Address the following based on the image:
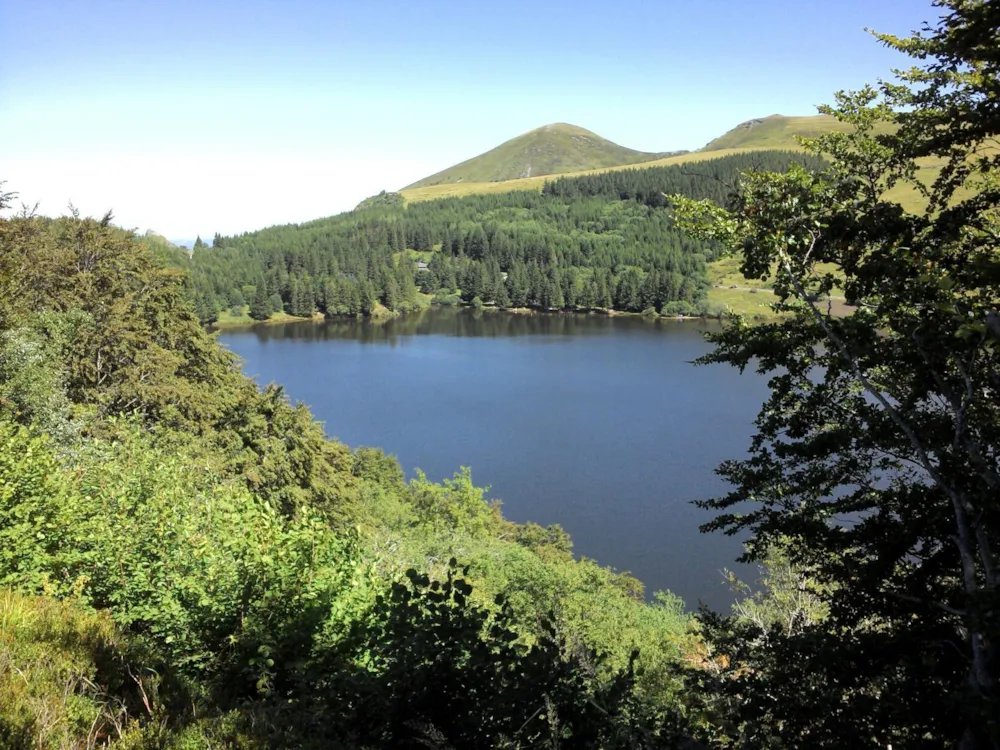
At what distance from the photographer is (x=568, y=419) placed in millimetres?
52469

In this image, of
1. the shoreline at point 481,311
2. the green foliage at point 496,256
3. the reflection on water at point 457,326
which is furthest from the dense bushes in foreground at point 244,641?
the shoreline at point 481,311

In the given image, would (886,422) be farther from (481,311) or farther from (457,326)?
(481,311)

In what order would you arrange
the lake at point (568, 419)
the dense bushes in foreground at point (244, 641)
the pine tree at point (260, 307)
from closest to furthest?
the dense bushes in foreground at point (244, 641), the lake at point (568, 419), the pine tree at point (260, 307)

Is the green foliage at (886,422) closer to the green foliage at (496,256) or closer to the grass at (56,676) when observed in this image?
the grass at (56,676)

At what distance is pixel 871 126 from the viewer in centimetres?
693

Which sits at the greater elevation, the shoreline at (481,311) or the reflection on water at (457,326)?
the shoreline at (481,311)

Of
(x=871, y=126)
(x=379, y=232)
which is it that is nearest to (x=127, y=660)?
(x=871, y=126)

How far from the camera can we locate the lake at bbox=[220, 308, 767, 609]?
33938 mm

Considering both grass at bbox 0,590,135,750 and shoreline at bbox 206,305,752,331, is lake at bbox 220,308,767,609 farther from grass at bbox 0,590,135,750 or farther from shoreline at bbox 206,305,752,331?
grass at bbox 0,590,135,750

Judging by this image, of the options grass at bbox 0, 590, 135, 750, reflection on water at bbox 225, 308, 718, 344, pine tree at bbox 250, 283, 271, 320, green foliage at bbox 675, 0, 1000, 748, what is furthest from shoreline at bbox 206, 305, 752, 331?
grass at bbox 0, 590, 135, 750

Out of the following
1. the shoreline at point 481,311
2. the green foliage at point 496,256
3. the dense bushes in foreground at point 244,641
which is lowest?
the shoreline at point 481,311

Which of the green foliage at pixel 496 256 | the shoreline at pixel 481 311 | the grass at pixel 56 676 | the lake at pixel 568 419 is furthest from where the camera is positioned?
the green foliage at pixel 496 256

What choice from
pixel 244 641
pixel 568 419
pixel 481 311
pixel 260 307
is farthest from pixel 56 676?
pixel 481 311

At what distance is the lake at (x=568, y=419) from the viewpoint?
33.9 meters
